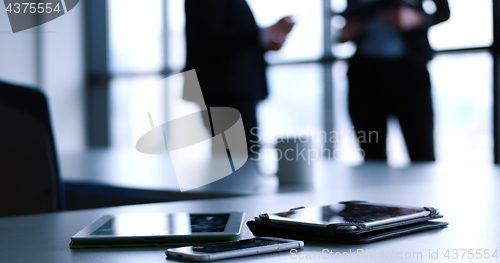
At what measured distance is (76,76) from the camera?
634cm

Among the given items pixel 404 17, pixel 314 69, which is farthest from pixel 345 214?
pixel 314 69

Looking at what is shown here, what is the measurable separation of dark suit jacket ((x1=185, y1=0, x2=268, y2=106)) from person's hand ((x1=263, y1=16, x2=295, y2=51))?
140 mm

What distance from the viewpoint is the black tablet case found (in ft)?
1.39

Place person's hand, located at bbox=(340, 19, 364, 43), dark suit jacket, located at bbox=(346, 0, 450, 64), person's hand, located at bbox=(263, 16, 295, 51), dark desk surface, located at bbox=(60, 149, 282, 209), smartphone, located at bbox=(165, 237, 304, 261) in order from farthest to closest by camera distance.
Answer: dark suit jacket, located at bbox=(346, 0, 450, 64) < person's hand, located at bbox=(340, 19, 364, 43) < person's hand, located at bbox=(263, 16, 295, 51) < dark desk surface, located at bbox=(60, 149, 282, 209) < smartphone, located at bbox=(165, 237, 304, 261)

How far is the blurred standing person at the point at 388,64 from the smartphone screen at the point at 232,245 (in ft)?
7.14

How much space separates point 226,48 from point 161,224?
1402 mm

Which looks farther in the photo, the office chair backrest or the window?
the window

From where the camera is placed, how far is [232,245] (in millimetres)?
397

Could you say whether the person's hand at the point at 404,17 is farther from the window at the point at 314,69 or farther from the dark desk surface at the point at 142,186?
the dark desk surface at the point at 142,186

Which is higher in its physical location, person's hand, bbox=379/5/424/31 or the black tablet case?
person's hand, bbox=379/5/424/31

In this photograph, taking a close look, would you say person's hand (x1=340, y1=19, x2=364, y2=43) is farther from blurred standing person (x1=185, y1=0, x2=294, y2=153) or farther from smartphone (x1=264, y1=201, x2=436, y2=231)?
smartphone (x1=264, y1=201, x2=436, y2=231)

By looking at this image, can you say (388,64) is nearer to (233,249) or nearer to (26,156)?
(26,156)

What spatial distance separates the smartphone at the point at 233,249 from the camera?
14.4 inches

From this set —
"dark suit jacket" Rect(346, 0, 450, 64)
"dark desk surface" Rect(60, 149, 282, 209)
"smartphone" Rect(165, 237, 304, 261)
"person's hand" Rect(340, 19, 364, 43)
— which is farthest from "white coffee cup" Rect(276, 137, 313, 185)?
"dark suit jacket" Rect(346, 0, 450, 64)
